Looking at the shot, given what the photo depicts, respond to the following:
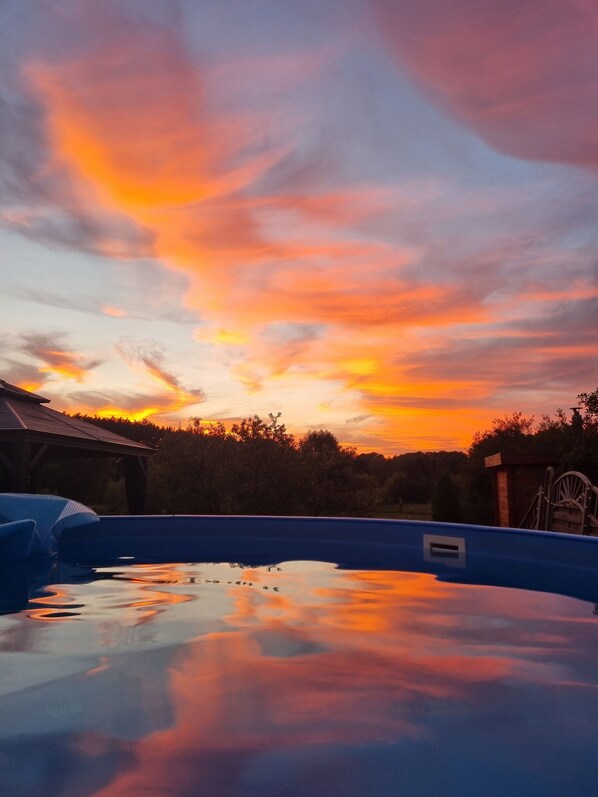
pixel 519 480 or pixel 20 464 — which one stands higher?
pixel 20 464

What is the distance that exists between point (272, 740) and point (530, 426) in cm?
1783

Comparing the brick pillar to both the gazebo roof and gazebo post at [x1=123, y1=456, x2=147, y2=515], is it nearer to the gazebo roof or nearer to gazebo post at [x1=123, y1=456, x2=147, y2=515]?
the gazebo roof

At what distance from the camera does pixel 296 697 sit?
95.4 inches

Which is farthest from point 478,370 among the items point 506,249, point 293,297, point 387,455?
point 387,455

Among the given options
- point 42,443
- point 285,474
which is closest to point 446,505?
point 285,474

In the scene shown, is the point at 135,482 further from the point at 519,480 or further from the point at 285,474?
the point at 519,480

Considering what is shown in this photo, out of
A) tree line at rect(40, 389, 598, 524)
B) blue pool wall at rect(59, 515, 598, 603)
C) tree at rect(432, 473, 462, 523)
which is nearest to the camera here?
blue pool wall at rect(59, 515, 598, 603)

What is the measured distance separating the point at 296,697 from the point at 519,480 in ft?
32.0

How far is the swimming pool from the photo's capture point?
1844 millimetres

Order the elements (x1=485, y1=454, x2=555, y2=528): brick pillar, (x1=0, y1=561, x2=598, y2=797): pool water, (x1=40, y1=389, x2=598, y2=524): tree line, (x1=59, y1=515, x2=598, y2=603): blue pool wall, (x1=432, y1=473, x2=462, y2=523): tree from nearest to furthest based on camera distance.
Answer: (x1=0, y1=561, x2=598, y2=797): pool water < (x1=59, y1=515, x2=598, y2=603): blue pool wall < (x1=485, y1=454, x2=555, y2=528): brick pillar < (x1=432, y1=473, x2=462, y2=523): tree < (x1=40, y1=389, x2=598, y2=524): tree line

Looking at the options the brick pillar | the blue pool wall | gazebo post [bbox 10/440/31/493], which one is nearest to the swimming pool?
the blue pool wall

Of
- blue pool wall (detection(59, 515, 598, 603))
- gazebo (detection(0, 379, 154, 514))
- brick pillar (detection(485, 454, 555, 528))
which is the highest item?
gazebo (detection(0, 379, 154, 514))

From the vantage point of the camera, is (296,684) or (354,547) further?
(354,547)

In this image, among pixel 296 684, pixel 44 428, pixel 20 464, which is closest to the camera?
pixel 296 684
